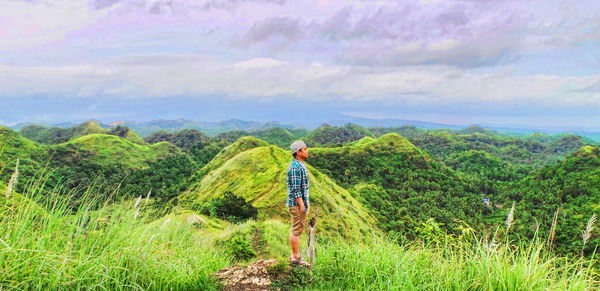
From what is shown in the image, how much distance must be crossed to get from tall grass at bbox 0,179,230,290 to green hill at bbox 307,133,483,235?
56.7m

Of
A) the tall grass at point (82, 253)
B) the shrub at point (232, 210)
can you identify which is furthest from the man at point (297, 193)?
the shrub at point (232, 210)

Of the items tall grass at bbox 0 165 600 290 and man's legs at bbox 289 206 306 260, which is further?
man's legs at bbox 289 206 306 260

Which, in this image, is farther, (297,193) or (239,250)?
(239,250)

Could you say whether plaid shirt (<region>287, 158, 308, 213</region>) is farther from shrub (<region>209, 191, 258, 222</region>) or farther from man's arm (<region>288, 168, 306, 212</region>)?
shrub (<region>209, 191, 258, 222</region>)

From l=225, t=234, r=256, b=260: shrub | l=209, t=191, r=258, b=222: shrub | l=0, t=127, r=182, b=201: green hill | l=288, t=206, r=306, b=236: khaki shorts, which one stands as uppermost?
l=288, t=206, r=306, b=236: khaki shorts

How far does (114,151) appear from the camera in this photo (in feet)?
373

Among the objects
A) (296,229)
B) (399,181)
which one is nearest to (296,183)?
(296,229)

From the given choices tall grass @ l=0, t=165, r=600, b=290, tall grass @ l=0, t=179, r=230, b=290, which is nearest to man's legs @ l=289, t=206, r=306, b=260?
tall grass @ l=0, t=165, r=600, b=290

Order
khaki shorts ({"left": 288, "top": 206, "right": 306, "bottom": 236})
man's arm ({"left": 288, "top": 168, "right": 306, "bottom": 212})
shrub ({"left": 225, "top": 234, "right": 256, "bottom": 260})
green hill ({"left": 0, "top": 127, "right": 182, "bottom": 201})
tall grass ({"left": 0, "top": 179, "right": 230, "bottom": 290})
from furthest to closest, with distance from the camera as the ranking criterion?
green hill ({"left": 0, "top": 127, "right": 182, "bottom": 201}) → shrub ({"left": 225, "top": 234, "right": 256, "bottom": 260}) → khaki shorts ({"left": 288, "top": 206, "right": 306, "bottom": 236}) → man's arm ({"left": 288, "top": 168, "right": 306, "bottom": 212}) → tall grass ({"left": 0, "top": 179, "right": 230, "bottom": 290})

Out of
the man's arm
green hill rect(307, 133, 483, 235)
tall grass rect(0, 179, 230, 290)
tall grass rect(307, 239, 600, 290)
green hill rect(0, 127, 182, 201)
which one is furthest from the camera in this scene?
green hill rect(0, 127, 182, 201)

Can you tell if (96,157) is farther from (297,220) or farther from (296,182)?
(296,182)

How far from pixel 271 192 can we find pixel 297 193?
2965 cm

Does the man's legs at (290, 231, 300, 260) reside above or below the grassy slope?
above

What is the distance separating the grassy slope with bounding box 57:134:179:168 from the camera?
108 meters
